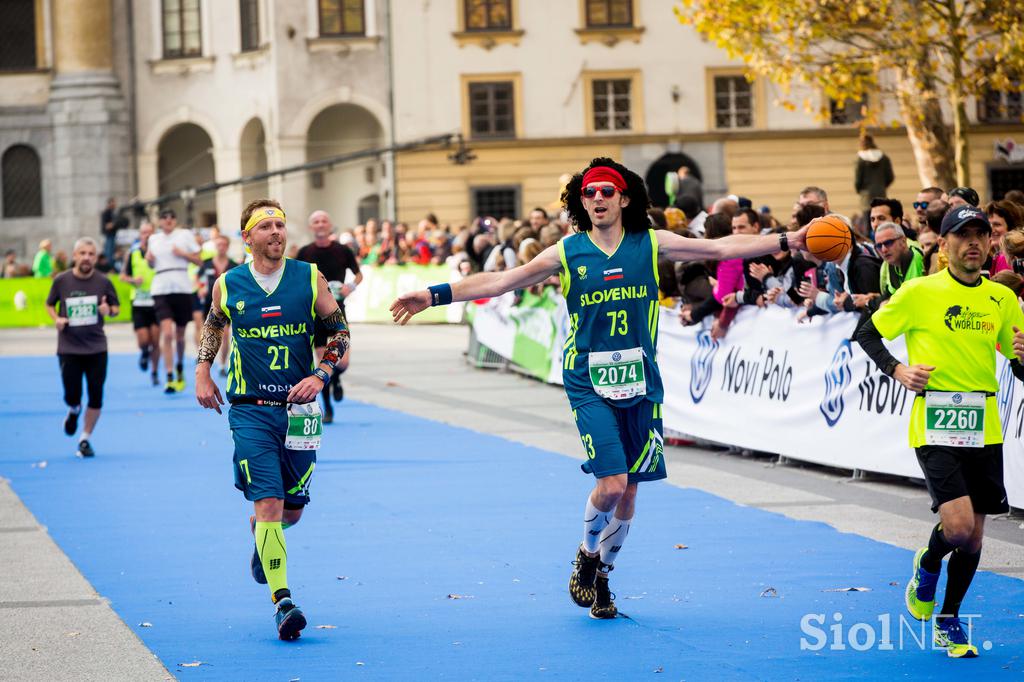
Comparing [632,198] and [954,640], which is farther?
[632,198]

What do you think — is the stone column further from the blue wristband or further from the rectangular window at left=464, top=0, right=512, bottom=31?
the blue wristband

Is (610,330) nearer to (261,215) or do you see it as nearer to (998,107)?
(261,215)

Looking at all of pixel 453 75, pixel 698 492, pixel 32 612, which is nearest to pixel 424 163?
pixel 453 75

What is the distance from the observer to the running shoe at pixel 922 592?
7426 millimetres

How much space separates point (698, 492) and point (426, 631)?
4.74 metres

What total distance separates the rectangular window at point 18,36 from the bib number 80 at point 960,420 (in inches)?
2041

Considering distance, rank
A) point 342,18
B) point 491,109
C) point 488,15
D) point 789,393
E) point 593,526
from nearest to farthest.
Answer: point 593,526 → point 789,393 → point 488,15 → point 491,109 → point 342,18

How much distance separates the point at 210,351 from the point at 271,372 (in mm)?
641

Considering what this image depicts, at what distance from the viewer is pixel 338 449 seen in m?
15.3

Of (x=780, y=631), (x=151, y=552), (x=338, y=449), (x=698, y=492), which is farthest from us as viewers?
(x=338, y=449)

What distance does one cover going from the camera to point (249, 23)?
52719 millimetres

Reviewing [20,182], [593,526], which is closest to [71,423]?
[593,526]

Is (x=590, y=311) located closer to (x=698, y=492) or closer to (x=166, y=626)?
(x=166, y=626)

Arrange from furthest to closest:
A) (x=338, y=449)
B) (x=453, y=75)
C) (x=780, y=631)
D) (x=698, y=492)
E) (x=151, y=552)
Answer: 1. (x=453, y=75)
2. (x=338, y=449)
3. (x=698, y=492)
4. (x=151, y=552)
5. (x=780, y=631)
